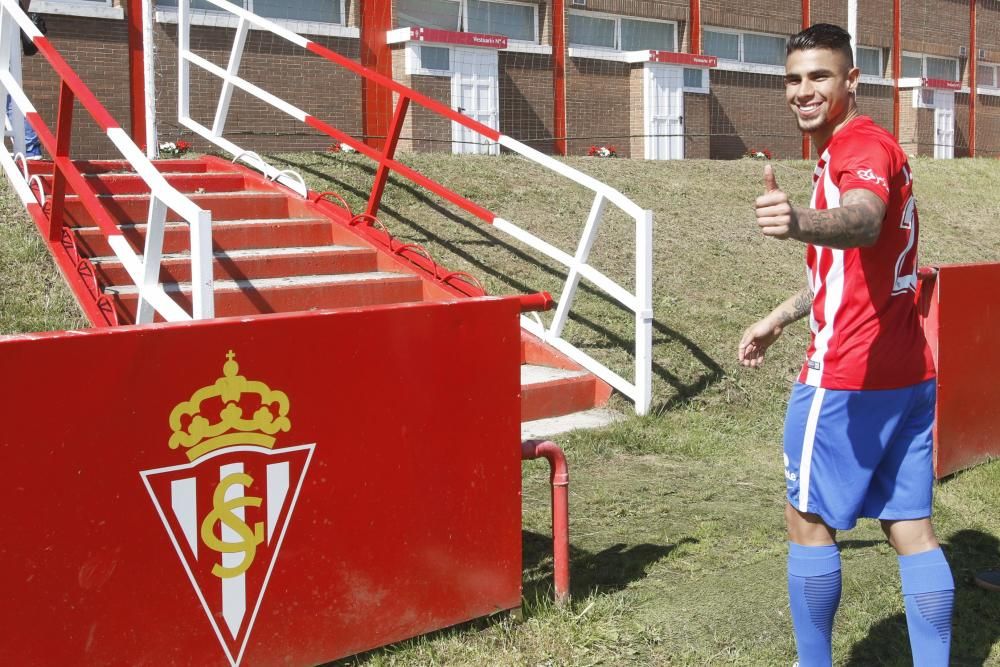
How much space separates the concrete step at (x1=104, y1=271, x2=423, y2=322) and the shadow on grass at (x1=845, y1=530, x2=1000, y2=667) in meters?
3.80

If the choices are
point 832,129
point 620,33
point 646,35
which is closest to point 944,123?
point 646,35

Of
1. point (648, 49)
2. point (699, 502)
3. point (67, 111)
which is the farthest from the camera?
point (648, 49)

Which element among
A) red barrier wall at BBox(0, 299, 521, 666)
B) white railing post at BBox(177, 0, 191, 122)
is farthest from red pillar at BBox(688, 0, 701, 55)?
red barrier wall at BBox(0, 299, 521, 666)

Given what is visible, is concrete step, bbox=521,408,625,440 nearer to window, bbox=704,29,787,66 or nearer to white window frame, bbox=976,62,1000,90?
window, bbox=704,29,787,66

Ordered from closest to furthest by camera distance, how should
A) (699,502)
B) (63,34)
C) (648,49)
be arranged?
(699,502), (63,34), (648,49)

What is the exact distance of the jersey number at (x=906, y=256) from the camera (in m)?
3.01

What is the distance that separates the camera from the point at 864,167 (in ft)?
9.21

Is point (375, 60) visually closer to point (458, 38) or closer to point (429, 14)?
point (458, 38)

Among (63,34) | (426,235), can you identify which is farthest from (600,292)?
(63,34)

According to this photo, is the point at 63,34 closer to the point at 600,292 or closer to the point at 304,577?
the point at 600,292

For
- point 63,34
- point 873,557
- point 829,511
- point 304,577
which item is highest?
point 63,34

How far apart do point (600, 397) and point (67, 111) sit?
12.0ft

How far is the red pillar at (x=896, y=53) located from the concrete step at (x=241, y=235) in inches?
896

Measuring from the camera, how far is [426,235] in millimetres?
8812
